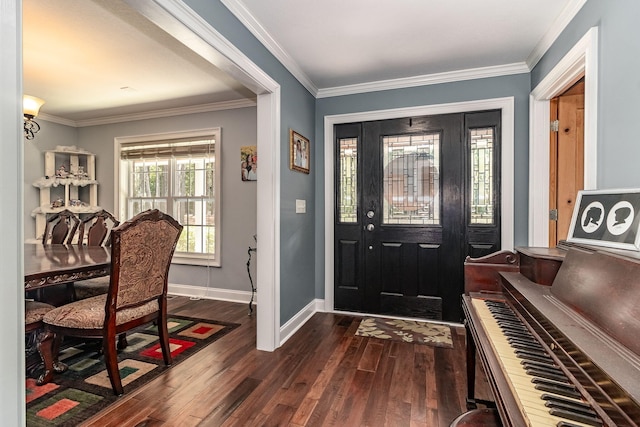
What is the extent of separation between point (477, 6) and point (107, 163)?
16.6ft

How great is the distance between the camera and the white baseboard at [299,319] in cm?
283

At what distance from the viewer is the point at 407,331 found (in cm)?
302

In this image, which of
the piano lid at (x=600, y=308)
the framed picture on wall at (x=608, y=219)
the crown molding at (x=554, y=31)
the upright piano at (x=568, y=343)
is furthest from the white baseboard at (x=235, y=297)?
the crown molding at (x=554, y=31)

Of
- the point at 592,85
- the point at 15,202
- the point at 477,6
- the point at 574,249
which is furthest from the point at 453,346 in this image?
the point at 15,202

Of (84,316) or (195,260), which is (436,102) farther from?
(195,260)

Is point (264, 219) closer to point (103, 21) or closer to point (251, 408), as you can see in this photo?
point (251, 408)

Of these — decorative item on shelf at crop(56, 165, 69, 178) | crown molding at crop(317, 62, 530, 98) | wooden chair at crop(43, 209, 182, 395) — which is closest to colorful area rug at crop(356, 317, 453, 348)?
wooden chair at crop(43, 209, 182, 395)

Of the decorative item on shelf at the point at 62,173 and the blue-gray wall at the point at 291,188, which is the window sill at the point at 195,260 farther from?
the decorative item on shelf at the point at 62,173

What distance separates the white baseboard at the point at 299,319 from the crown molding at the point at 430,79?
2.37m

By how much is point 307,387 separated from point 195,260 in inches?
110

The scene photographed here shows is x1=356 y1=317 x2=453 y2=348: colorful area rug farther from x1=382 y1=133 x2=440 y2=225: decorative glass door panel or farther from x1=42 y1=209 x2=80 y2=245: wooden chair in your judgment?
x1=42 y1=209 x2=80 y2=245: wooden chair

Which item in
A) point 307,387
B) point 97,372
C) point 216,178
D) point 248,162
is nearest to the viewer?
point 307,387

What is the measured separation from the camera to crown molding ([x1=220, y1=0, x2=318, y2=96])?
2.07 metres

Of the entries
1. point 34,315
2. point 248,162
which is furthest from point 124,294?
point 248,162
